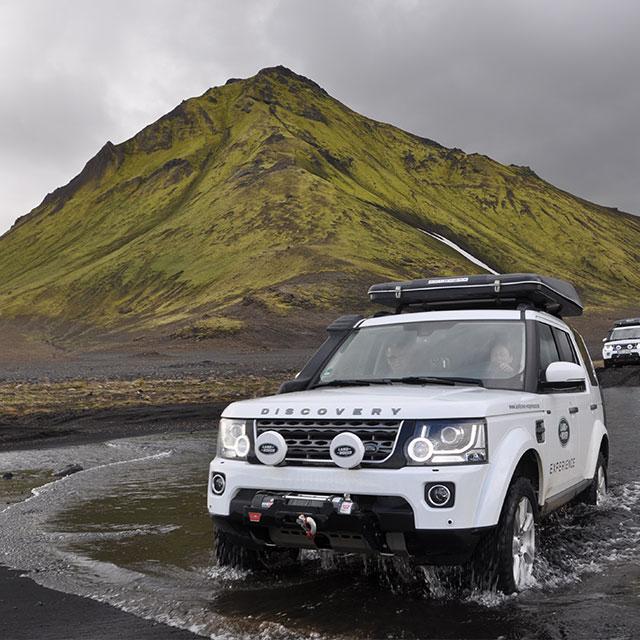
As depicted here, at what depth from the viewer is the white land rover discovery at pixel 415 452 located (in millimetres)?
5039

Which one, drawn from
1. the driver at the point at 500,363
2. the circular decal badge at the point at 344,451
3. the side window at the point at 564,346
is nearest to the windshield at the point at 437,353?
the driver at the point at 500,363

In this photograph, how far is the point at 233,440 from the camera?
5746 millimetres

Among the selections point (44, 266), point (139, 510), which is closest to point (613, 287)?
point (44, 266)

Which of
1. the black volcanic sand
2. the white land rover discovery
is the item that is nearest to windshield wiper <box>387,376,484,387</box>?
the white land rover discovery

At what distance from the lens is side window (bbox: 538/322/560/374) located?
657cm

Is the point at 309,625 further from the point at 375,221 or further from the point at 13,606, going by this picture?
the point at 375,221

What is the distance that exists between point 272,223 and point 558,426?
320ft

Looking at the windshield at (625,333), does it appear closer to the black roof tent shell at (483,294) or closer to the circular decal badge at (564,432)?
the black roof tent shell at (483,294)

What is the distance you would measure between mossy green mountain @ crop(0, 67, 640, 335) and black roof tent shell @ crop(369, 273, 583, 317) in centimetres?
5851

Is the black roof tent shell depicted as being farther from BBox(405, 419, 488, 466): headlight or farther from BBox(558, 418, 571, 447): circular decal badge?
BBox(405, 419, 488, 466): headlight

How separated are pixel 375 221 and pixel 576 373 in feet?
330

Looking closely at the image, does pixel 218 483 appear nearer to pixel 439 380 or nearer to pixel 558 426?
pixel 439 380

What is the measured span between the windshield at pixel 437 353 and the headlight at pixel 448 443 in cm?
99

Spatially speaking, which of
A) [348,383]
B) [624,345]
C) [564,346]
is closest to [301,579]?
[348,383]
